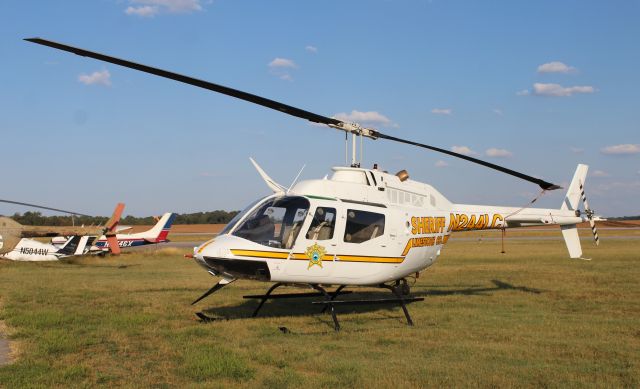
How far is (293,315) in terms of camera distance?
12.5 m

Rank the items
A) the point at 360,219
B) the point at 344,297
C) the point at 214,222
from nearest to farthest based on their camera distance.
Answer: the point at 360,219
the point at 344,297
the point at 214,222

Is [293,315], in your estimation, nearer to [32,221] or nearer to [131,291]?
[131,291]

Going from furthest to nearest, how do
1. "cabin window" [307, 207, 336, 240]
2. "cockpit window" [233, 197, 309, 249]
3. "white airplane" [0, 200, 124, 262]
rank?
"white airplane" [0, 200, 124, 262] < "cabin window" [307, 207, 336, 240] < "cockpit window" [233, 197, 309, 249]

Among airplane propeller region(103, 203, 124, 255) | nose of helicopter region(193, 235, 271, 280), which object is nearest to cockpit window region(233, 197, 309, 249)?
nose of helicopter region(193, 235, 271, 280)

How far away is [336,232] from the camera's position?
10906 mm

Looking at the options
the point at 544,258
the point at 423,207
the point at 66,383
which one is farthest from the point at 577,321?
the point at 544,258

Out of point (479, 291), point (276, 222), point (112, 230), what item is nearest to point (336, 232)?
point (276, 222)

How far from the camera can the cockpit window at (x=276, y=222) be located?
34.0 feet

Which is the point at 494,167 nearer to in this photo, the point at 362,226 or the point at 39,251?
the point at 362,226

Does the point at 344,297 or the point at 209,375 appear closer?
the point at 209,375

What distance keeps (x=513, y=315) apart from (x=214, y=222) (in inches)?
→ 4189

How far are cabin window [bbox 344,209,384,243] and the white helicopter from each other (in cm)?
2

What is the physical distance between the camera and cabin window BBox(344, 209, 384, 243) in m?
11.1

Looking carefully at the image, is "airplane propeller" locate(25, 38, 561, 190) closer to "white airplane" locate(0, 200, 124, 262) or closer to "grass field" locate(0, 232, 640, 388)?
"grass field" locate(0, 232, 640, 388)
